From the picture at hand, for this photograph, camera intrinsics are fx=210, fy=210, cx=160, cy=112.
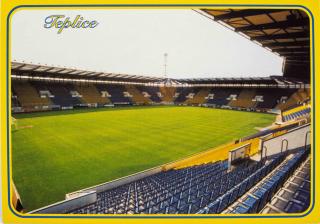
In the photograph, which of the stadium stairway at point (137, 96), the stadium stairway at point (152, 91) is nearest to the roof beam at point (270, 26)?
the stadium stairway at point (137, 96)

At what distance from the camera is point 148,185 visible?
769 centimetres

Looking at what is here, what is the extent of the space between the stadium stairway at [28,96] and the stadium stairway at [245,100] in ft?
127

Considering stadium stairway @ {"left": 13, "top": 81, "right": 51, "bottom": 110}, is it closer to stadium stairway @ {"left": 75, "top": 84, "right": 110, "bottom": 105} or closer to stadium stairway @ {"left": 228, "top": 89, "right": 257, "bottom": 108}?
stadium stairway @ {"left": 75, "top": 84, "right": 110, "bottom": 105}

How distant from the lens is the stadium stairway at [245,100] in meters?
46.4

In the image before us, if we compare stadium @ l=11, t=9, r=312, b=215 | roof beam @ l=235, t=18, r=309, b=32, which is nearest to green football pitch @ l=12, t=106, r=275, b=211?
stadium @ l=11, t=9, r=312, b=215

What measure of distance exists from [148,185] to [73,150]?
25.8 feet

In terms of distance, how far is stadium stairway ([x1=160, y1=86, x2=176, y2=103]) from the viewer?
201ft

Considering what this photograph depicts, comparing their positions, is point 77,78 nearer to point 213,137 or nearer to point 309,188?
point 213,137

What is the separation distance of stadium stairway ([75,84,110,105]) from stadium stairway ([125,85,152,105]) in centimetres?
838

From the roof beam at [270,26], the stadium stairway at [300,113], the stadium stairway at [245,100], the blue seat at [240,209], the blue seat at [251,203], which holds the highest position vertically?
the roof beam at [270,26]

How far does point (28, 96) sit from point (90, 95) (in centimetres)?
1288

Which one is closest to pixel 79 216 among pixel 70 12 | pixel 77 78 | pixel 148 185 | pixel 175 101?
pixel 148 185

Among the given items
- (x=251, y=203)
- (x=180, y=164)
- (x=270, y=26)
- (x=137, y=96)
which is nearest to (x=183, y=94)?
(x=137, y=96)

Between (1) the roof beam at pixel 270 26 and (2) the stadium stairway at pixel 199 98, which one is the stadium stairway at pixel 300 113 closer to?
(1) the roof beam at pixel 270 26
